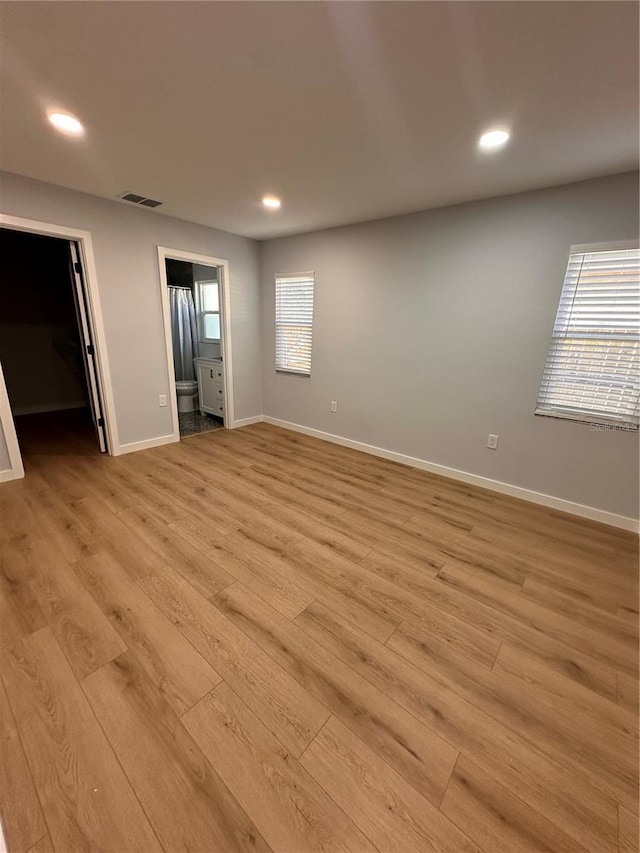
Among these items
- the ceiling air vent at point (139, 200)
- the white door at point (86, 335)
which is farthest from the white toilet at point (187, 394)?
the ceiling air vent at point (139, 200)

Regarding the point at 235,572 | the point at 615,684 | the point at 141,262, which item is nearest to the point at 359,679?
the point at 235,572

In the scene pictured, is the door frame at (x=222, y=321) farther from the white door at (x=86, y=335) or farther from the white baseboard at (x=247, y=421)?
the white door at (x=86, y=335)

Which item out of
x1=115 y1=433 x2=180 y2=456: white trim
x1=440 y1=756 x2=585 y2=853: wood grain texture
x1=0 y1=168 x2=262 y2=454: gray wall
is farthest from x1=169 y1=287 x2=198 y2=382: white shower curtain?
x1=440 y1=756 x2=585 y2=853: wood grain texture

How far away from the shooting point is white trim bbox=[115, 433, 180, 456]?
361 centimetres

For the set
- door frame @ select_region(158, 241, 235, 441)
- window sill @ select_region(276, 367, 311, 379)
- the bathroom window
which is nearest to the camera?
door frame @ select_region(158, 241, 235, 441)

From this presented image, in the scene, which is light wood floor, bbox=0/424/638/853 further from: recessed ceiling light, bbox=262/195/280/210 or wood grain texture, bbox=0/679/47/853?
recessed ceiling light, bbox=262/195/280/210

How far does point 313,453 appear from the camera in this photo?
12.6ft

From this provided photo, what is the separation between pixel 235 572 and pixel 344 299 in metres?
3.05

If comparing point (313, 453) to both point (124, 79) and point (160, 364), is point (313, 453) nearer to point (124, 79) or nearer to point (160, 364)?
point (160, 364)

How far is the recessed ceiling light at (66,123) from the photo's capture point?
1792 mm

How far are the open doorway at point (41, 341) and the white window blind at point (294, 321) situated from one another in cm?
262

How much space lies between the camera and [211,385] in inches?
193

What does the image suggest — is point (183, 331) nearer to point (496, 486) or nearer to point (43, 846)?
point (496, 486)

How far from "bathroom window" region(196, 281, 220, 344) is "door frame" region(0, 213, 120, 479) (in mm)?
2208
